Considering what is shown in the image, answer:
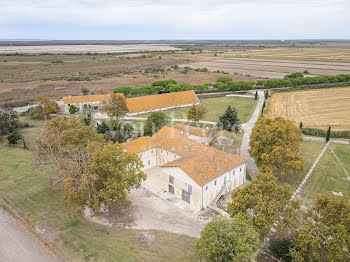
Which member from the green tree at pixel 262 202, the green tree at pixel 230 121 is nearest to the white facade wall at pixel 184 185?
the green tree at pixel 262 202

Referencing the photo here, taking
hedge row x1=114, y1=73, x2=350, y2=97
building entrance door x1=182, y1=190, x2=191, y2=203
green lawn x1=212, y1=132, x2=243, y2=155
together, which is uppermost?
hedge row x1=114, y1=73, x2=350, y2=97

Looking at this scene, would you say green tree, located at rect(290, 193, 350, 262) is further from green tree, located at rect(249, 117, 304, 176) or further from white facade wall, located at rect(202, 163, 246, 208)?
green tree, located at rect(249, 117, 304, 176)

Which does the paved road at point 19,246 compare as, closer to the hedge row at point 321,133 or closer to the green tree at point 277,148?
the green tree at point 277,148

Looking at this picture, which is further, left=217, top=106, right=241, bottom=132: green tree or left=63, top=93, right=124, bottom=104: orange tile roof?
left=63, top=93, right=124, bottom=104: orange tile roof

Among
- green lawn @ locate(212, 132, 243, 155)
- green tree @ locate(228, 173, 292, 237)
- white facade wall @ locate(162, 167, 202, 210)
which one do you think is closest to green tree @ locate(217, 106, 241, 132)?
green lawn @ locate(212, 132, 243, 155)

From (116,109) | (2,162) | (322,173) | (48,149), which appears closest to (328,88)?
(322,173)

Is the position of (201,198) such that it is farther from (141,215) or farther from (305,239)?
(305,239)

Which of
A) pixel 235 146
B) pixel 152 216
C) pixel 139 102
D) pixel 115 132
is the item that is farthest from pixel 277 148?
pixel 139 102

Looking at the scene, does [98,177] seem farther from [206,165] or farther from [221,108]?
[221,108]
